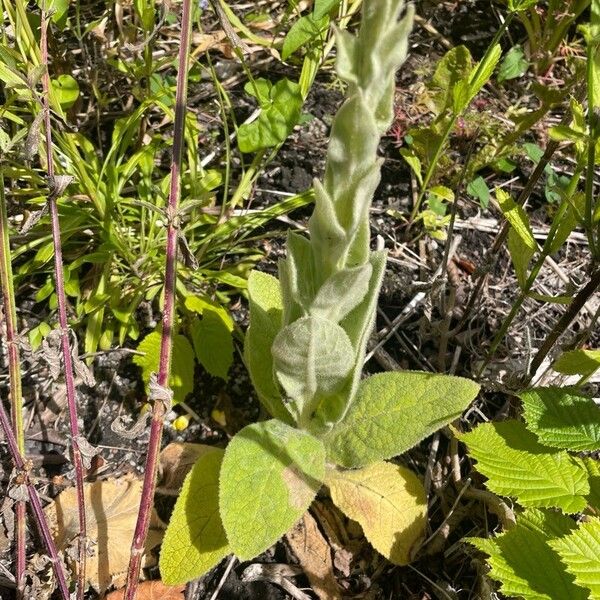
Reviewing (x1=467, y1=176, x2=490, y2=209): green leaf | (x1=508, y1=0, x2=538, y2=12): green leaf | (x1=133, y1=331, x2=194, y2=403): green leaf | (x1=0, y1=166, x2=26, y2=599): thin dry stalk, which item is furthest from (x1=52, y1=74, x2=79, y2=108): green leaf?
(x1=467, y1=176, x2=490, y2=209): green leaf

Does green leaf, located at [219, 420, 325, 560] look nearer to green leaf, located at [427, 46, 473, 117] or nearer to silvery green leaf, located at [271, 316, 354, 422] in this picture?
silvery green leaf, located at [271, 316, 354, 422]

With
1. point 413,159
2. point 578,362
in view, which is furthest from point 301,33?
point 578,362

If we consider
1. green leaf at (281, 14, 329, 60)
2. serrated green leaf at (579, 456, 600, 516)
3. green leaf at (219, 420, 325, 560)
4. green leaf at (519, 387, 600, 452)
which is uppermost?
green leaf at (281, 14, 329, 60)

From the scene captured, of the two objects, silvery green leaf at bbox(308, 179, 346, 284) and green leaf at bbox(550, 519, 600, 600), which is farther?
green leaf at bbox(550, 519, 600, 600)

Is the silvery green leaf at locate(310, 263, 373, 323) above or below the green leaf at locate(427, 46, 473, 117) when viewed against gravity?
below

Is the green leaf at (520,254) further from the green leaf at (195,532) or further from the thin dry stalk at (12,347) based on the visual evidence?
the thin dry stalk at (12,347)

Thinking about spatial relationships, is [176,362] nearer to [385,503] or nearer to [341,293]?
[385,503]

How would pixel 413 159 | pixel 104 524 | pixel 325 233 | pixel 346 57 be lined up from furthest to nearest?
pixel 413 159 → pixel 104 524 → pixel 325 233 → pixel 346 57
